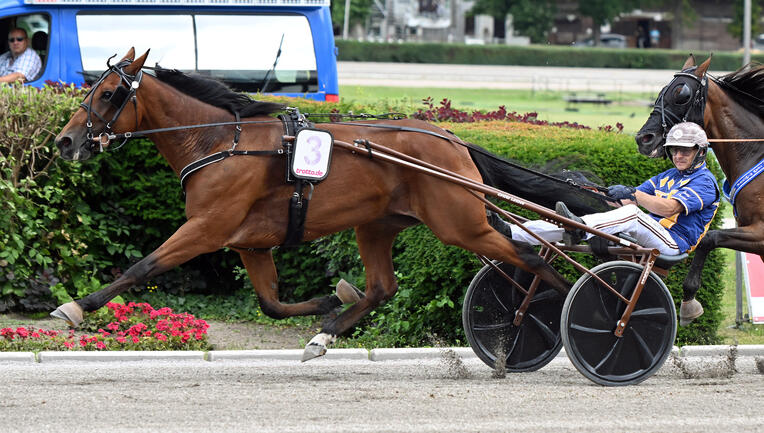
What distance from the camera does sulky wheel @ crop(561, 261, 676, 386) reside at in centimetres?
608

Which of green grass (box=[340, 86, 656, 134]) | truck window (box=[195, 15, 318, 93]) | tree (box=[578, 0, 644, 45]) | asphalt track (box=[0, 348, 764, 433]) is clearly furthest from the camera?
tree (box=[578, 0, 644, 45])

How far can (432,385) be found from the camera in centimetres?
608

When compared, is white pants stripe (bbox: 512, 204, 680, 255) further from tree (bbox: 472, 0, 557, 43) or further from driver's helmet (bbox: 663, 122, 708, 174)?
tree (bbox: 472, 0, 557, 43)

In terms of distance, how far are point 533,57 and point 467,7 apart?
62.9ft

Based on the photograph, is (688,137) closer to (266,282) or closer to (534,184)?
(534,184)

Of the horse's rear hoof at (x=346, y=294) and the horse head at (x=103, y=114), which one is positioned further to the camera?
the horse's rear hoof at (x=346, y=294)

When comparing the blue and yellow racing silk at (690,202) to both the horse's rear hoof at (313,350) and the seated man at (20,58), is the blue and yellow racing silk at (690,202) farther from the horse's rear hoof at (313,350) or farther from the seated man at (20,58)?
the seated man at (20,58)

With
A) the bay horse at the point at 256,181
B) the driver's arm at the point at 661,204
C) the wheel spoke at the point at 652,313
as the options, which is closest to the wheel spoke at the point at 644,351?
the wheel spoke at the point at 652,313

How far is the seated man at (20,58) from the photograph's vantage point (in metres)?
10.8

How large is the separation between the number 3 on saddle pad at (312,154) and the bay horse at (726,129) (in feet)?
6.03

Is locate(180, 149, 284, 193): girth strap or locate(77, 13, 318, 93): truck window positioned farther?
locate(77, 13, 318, 93): truck window

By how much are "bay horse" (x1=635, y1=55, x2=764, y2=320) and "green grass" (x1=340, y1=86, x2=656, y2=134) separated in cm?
1517

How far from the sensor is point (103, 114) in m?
6.01

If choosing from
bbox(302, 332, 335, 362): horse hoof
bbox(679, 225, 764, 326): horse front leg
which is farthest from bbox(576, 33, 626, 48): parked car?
bbox(302, 332, 335, 362): horse hoof
